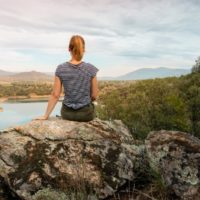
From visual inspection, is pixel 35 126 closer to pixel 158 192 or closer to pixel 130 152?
pixel 130 152

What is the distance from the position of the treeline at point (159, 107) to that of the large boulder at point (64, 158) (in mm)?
22530

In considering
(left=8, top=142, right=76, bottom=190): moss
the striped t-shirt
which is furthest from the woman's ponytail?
(left=8, top=142, right=76, bottom=190): moss

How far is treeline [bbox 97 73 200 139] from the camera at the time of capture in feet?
112

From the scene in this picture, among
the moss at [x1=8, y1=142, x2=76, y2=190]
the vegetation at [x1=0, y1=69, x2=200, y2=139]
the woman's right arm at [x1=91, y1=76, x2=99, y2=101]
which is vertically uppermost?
the woman's right arm at [x1=91, y1=76, x2=99, y2=101]

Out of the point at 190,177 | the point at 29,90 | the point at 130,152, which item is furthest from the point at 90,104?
the point at 29,90

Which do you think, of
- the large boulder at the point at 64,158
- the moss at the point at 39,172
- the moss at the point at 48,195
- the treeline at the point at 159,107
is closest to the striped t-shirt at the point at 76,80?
the large boulder at the point at 64,158

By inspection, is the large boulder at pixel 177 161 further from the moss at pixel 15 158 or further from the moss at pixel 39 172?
the moss at pixel 15 158

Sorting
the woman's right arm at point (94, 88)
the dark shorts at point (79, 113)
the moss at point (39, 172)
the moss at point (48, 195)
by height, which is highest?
the woman's right arm at point (94, 88)

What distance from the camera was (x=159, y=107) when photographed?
3747 cm

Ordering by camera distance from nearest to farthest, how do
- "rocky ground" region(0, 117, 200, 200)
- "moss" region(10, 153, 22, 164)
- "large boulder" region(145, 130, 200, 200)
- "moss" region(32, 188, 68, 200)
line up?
"moss" region(32, 188, 68, 200) < "large boulder" region(145, 130, 200, 200) < "rocky ground" region(0, 117, 200, 200) < "moss" region(10, 153, 22, 164)

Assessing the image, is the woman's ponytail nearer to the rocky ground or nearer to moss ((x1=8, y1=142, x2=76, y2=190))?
the rocky ground

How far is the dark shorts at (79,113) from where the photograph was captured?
7.26 meters

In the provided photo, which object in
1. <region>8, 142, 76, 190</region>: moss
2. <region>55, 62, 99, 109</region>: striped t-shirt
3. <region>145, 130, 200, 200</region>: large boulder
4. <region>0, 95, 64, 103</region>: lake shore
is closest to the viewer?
<region>145, 130, 200, 200</region>: large boulder

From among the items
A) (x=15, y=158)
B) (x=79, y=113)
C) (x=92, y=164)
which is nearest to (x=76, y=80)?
(x=79, y=113)
